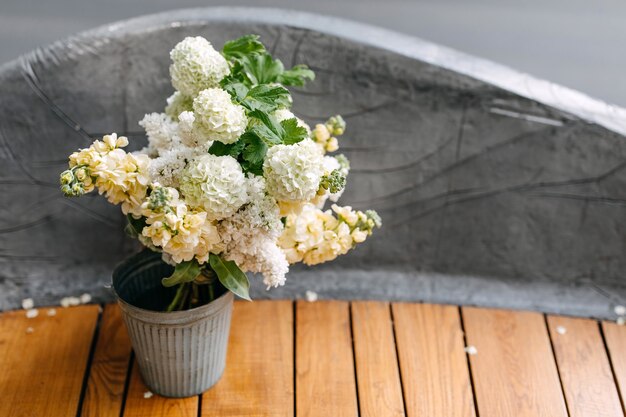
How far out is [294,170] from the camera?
135cm

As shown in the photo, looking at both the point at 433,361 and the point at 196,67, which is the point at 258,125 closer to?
the point at 196,67

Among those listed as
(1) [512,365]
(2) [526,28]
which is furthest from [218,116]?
(2) [526,28]

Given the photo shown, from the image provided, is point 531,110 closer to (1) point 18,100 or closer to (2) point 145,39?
(2) point 145,39

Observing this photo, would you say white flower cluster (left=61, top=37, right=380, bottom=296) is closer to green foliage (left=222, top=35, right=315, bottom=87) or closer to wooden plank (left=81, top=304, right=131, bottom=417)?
green foliage (left=222, top=35, right=315, bottom=87)

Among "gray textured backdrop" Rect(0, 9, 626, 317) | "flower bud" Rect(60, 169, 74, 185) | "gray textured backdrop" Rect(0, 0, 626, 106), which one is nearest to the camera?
"flower bud" Rect(60, 169, 74, 185)

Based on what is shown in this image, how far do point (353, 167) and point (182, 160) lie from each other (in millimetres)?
685

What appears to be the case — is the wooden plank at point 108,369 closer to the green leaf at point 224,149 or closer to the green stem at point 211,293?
the green stem at point 211,293

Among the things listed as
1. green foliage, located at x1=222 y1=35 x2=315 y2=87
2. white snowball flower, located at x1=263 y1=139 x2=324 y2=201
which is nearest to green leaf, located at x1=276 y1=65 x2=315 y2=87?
green foliage, located at x1=222 y1=35 x2=315 y2=87

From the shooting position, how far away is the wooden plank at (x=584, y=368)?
73.5 inches

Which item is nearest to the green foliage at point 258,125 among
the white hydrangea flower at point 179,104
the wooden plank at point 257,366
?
the white hydrangea flower at point 179,104

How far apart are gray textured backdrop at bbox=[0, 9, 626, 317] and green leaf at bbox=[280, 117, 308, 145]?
1.76 feet

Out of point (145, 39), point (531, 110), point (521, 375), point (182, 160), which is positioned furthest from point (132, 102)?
point (521, 375)

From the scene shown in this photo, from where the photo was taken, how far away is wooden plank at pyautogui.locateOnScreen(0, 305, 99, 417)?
1801mm

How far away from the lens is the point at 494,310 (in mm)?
2104
